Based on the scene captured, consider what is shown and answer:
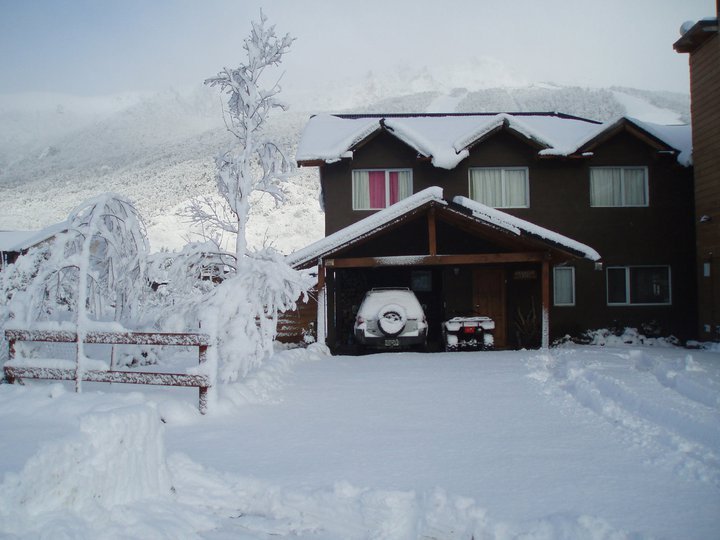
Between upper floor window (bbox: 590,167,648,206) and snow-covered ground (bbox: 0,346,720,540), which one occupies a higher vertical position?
upper floor window (bbox: 590,167,648,206)

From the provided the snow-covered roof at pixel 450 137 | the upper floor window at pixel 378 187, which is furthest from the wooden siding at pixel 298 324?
the snow-covered roof at pixel 450 137

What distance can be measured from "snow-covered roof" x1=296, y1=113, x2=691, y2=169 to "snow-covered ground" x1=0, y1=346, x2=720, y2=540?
9934mm

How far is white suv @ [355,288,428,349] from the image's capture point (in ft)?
40.8

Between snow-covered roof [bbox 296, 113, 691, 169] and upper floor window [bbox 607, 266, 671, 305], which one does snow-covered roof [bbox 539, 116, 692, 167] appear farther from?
upper floor window [bbox 607, 266, 671, 305]

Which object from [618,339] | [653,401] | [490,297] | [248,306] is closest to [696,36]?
[618,339]

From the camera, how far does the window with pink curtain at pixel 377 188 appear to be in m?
17.0

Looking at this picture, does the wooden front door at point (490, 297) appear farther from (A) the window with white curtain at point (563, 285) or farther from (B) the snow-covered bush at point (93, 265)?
(B) the snow-covered bush at point (93, 265)

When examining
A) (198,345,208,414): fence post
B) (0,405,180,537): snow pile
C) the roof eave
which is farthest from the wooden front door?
(0,405,180,537): snow pile

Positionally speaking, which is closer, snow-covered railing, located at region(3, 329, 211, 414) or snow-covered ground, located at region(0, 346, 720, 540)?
snow-covered ground, located at region(0, 346, 720, 540)

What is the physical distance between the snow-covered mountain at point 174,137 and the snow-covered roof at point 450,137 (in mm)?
18355

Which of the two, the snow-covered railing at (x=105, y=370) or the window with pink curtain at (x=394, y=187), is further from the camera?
the window with pink curtain at (x=394, y=187)

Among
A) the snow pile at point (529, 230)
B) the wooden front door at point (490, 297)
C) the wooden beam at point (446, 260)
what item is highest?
the snow pile at point (529, 230)

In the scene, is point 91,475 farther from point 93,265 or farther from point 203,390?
point 93,265

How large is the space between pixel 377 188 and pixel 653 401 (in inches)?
447
